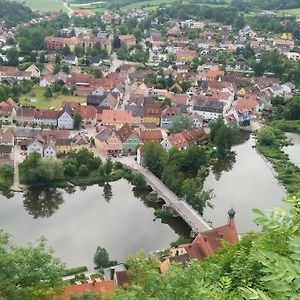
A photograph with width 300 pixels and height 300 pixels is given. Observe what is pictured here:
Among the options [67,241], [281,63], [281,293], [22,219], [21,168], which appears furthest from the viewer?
[281,63]

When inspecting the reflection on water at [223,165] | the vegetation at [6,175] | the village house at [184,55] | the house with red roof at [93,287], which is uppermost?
the house with red roof at [93,287]

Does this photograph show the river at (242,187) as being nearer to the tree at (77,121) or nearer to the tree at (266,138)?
the tree at (266,138)

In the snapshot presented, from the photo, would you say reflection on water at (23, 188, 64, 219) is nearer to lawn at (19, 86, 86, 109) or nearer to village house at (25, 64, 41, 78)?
lawn at (19, 86, 86, 109)

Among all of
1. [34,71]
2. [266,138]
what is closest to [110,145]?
[266,138]

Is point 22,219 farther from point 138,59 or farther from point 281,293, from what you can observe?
point 138,59

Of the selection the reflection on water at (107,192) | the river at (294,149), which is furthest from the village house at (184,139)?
the river at (294,149)

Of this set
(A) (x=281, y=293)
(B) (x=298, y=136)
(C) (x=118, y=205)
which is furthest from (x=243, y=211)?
(A) (x=281, y=293)

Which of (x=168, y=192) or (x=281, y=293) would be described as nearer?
(x=281, y=293)
